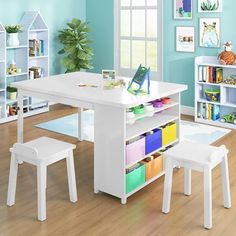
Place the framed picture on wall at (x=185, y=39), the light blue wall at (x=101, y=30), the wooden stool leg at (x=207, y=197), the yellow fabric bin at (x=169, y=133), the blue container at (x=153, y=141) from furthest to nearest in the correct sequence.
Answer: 1. the light blue wall at (x=101, y=30)
2. the framed picture on wall at (x=185, y=39)
3. the yellow fabric bin at (x=169, y=133)
4. the blue container at (x=153, y=141)
5. the wooden stool leg at (x=207, y=197)

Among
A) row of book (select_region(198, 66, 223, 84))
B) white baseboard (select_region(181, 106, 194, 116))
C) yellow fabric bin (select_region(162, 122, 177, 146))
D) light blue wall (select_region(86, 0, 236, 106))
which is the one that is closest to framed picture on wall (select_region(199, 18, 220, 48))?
light blue wall (select_region(86, 0, 236, 106))

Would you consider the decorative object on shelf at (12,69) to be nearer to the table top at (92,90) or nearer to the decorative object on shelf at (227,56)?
the table top at (92,90)

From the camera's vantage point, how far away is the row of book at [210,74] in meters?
5.25

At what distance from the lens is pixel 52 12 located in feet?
20.1

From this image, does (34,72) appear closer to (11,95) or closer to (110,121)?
(11,95)

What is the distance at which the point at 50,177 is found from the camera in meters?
3.69

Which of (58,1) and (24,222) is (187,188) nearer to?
(24,222)

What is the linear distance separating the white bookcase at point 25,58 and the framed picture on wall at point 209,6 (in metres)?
2.02

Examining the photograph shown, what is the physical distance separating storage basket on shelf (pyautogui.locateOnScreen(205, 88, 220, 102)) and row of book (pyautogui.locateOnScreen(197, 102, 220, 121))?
2.9 inches

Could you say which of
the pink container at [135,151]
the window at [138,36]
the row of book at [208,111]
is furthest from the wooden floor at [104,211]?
the window at [138,36]

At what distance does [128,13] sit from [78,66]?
3.51 ft

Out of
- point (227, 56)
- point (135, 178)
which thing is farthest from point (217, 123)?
point (135, 178)

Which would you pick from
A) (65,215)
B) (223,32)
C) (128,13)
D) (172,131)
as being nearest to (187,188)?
(172,131)

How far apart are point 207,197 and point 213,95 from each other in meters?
2.73
